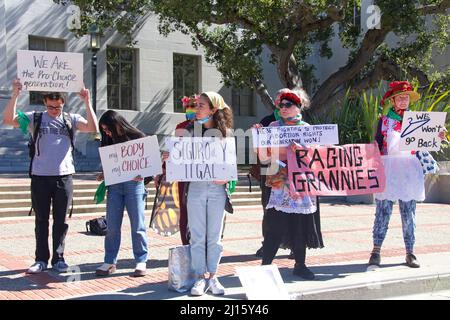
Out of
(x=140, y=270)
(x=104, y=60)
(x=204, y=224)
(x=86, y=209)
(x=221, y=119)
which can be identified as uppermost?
(x=104, y=60)

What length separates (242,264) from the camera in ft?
23.4

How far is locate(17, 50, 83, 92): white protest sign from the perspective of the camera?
6.23 m

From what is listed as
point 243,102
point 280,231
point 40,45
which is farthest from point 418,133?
point 243,102

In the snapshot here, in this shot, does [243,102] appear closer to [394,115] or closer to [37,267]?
[394,115]

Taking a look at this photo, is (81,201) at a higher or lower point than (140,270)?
higher

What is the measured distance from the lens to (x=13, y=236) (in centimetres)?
923

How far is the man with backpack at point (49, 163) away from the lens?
20.6 feet

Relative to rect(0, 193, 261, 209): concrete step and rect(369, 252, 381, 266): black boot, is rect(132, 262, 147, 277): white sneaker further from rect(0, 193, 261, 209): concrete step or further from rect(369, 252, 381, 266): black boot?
rect(0, 193, 261, 209): concrete step

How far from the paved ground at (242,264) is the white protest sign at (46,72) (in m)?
1.99

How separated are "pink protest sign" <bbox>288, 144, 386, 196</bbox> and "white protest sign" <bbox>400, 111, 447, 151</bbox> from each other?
355mm

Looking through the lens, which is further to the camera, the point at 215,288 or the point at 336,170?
the point at 336,170

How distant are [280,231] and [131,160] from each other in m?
1.69

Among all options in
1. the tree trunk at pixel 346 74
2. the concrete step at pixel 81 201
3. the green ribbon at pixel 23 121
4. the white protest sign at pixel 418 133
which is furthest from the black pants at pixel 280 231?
the tree trunk at pixel 346 74

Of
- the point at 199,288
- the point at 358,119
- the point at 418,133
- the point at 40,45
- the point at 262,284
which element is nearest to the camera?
the point at 262,284
